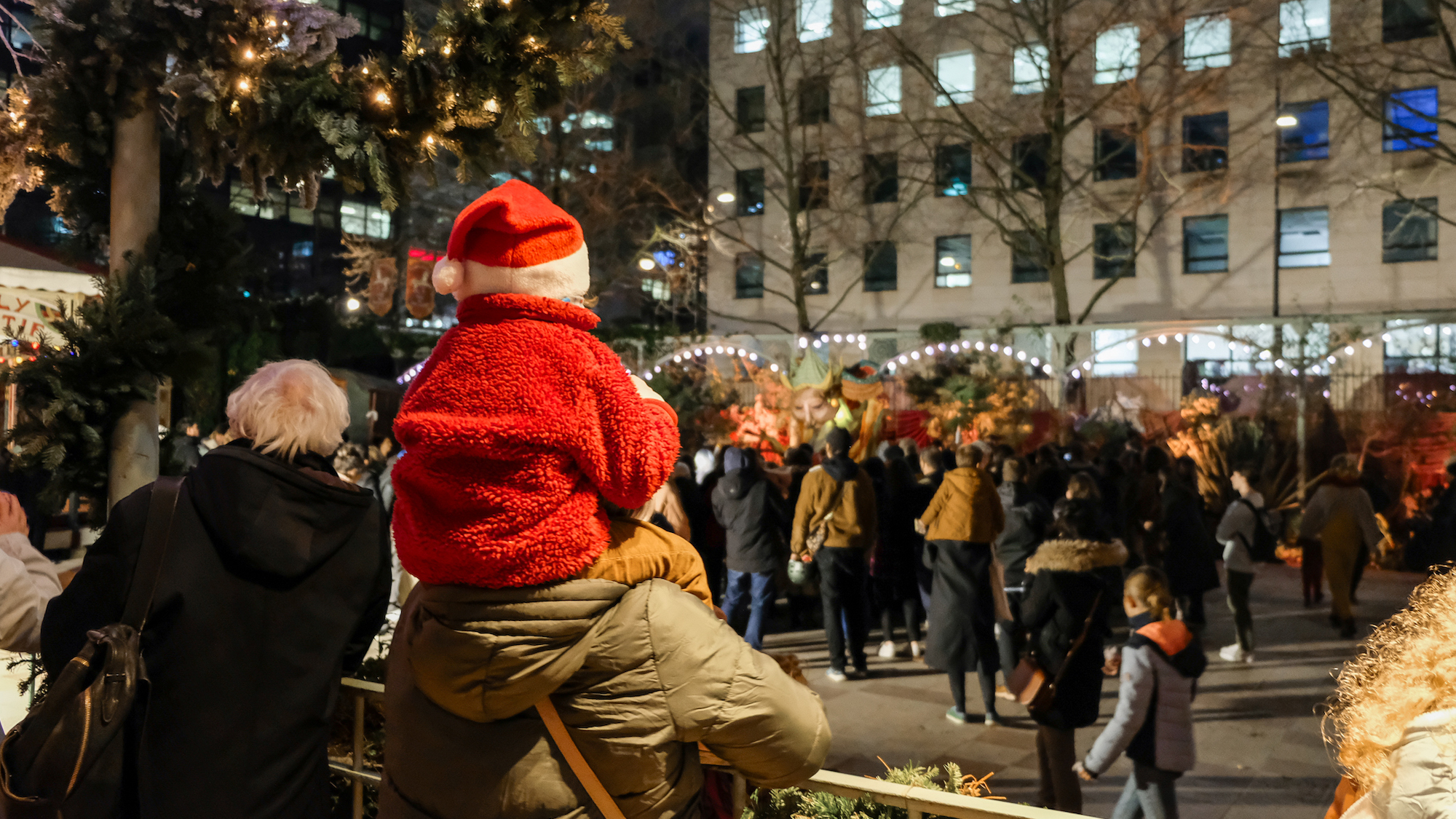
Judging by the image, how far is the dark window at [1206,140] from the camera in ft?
75.9

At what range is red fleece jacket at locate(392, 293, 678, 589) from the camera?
154 centimetres

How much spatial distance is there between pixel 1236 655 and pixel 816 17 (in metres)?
24.2

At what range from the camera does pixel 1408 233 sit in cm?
2158

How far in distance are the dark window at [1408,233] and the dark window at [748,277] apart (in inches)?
622

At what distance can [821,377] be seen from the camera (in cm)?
1576

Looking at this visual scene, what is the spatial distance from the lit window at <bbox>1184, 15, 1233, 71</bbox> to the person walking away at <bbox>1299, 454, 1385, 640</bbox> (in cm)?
1662

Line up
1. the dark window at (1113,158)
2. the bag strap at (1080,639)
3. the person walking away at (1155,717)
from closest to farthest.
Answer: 1. the person walking away at (1155,717)
2. the bag strap at (1080,639)
3. the dark window at (1113,158)

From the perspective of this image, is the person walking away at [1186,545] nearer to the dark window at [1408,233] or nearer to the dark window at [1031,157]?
the dark window at [1031,157]

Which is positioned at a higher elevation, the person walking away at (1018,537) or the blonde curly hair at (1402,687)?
the blonde curly hair at (1402,687)

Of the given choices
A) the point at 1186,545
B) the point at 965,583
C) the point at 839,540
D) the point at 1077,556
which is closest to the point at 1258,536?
the point at 1186,545

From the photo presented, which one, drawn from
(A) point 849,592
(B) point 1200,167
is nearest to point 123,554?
Answer: (A) point 849,592

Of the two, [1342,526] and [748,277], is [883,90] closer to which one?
[748,277]

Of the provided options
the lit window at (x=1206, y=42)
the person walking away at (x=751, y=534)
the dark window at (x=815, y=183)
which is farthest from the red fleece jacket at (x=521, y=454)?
the dark window at (x=815, y=183)

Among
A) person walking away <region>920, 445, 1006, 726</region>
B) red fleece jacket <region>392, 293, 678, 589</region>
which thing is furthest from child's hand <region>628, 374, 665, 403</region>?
person walking away <region>920, 445, 1006, 726</region>
